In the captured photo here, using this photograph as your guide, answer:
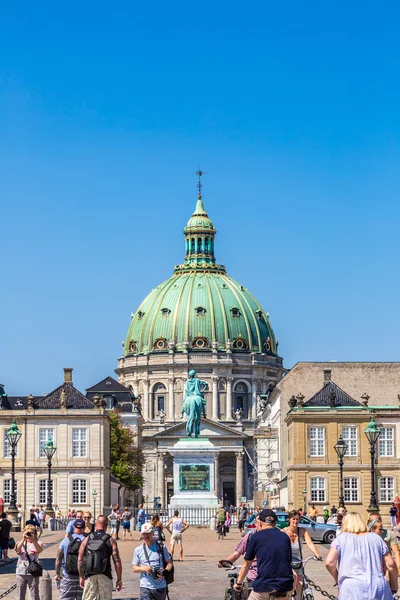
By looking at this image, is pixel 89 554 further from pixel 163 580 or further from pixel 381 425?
pixel 381 425

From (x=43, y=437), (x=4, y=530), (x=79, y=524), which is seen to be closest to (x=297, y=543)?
(x=79, y=524)

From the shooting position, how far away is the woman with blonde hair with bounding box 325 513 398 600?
49.5 feet

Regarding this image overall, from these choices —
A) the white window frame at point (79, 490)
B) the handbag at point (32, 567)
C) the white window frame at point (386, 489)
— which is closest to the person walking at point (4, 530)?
the handbag at point (32, 567)

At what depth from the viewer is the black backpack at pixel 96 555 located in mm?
18594

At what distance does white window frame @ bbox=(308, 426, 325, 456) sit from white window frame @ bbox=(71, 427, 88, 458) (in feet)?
49.7

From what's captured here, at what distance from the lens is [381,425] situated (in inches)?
3278

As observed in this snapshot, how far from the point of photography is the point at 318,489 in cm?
8400

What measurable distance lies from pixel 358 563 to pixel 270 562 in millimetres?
1399

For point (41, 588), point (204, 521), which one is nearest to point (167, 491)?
point (204, 521)

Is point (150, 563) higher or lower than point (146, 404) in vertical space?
lower

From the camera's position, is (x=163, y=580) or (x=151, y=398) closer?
(x=163, y=580)

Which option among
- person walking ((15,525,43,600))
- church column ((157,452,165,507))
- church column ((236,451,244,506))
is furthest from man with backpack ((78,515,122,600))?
church column ((157,452,165,507))

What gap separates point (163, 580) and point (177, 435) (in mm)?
145992

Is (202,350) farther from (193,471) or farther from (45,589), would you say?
A: (45,589)
